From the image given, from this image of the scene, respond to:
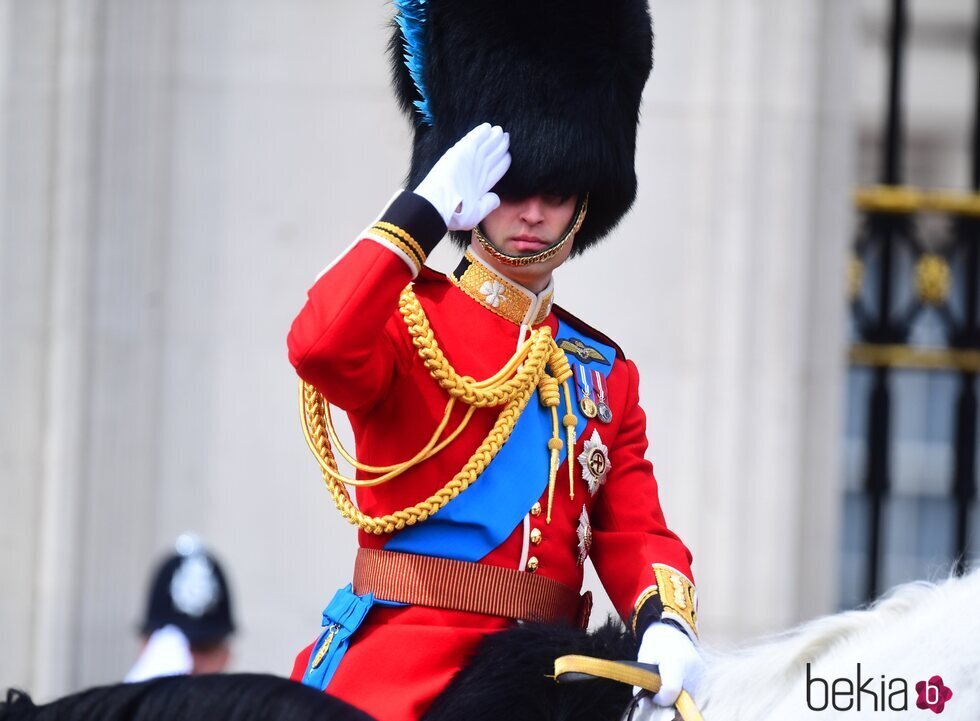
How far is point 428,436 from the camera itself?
2.54 m

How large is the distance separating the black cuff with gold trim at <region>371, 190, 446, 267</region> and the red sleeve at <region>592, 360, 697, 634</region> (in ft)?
1.68

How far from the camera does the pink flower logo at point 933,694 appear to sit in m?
2.13

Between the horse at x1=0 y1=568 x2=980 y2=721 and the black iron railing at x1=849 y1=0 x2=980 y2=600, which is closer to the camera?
the horse at x1=0 y1=568 x2=980 y2=721

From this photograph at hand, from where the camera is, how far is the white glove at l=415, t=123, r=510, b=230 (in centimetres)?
243

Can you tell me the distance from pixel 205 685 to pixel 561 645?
0.57m

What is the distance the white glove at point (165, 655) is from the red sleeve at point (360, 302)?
2.56 metres

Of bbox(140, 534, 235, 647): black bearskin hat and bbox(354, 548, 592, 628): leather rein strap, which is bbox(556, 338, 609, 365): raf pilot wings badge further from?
bbox(140, 534, 235, 647): black bearskin hat

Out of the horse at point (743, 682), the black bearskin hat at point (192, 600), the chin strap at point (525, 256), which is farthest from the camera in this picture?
the black bearskin hat at point (192, 600)

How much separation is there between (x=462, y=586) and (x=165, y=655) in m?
2.60

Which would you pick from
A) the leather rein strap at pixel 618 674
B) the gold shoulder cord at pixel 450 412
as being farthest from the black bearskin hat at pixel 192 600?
the leather rein strap at pixel 618 674

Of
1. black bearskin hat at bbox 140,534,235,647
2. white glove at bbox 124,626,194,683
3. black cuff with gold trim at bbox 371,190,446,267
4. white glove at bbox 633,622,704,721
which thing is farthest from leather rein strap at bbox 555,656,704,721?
black bearskin hat at bbox 140,534,235,647

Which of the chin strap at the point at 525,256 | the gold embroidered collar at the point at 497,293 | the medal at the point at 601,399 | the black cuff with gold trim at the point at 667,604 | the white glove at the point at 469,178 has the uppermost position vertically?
the white glove at the point at 469,178

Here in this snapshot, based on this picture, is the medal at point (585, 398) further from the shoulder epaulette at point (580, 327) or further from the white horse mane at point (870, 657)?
the white horse mane at point (870, 657)

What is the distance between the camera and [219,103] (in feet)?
19.5
